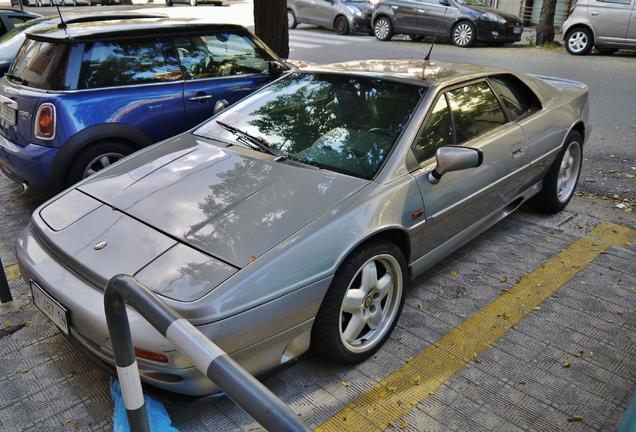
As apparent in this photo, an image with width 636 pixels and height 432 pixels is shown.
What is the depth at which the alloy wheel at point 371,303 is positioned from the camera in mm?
2973

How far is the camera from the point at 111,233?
288 centimetres

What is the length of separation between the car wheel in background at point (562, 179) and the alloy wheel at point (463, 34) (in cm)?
1050

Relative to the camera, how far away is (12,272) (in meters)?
4.06

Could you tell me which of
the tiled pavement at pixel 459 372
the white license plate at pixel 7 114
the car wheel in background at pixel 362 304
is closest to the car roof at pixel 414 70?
the car wheel in background at pixel 362 304

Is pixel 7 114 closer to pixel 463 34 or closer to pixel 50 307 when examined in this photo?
pixel 50 307

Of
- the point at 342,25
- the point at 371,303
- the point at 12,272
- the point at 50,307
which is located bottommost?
the point at 12,272

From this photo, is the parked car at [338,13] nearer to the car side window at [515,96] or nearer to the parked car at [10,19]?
the parked car at [10,19]

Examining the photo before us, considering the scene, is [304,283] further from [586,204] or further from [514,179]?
[586,204]

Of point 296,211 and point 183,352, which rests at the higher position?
point 183,352

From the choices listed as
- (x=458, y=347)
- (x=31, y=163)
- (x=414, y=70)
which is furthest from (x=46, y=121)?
(x=458, y=347)

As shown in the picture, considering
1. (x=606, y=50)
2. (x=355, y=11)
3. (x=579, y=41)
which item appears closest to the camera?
(x=579, y=41)

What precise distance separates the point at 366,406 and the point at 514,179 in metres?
2.19

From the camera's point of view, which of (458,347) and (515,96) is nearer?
(458,347)

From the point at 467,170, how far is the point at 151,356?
2264mm
